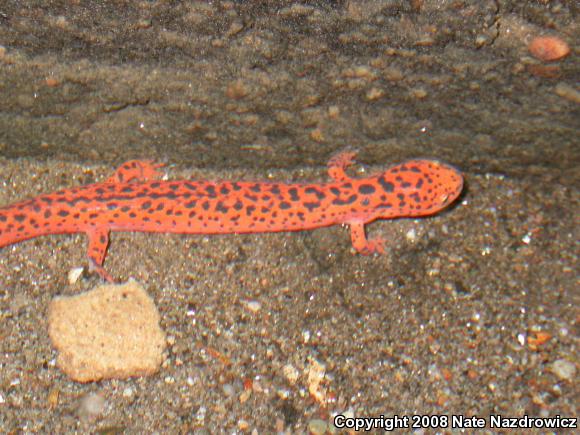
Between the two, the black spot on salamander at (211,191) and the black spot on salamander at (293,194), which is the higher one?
the black spot on salamander at (293,194)

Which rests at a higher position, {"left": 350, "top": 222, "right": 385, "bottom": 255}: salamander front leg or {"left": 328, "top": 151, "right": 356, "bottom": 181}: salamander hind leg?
{"left": 328, "top": 151, "right": 356, "bottom": 181}: salamander hind leg

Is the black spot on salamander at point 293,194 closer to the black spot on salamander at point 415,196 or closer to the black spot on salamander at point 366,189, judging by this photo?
the black spot on salamander at point 366,189

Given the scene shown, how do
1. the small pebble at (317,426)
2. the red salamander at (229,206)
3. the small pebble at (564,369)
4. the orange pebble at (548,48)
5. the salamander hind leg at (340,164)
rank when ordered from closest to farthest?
the orange pebble at (548,48) → the small pebble at (317,426) → the small pebble at (564,369) → the red salamander at (229,206) → the salamander hind leg at (340,164)

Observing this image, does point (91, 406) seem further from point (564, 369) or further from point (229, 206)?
point (564, 369)

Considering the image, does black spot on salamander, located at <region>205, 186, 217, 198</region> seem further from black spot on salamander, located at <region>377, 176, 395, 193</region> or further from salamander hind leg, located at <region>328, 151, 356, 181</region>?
black spot on salamander, located at <region>377, 176, 395, 193</region>

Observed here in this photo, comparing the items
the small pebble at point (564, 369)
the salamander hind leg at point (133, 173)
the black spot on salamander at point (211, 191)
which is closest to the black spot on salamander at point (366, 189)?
the black spot on salamander at point (211, 191)

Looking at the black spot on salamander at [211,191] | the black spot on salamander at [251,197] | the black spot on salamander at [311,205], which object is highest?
the black spot on salamander at [251,197]

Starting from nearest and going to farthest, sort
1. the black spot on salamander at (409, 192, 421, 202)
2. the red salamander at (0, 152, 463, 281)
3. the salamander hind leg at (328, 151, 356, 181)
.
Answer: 1. the red salamander at (0, 152, 463, 281)
2. the black spot on salamander at (409, 192, 421, 202)
3. the salamander hind leg at (328, 151, 356, 181)

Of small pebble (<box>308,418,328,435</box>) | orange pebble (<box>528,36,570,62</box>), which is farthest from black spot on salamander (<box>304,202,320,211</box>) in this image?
orange pebble (<box>528,36,570,62</box>)

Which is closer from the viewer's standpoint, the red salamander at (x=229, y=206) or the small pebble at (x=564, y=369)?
the small pebble at (x=564, y=369)
